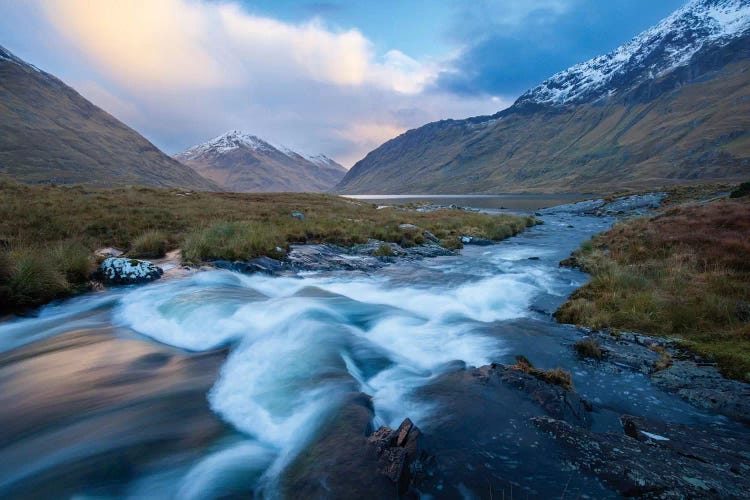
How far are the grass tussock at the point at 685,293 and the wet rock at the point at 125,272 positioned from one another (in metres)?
13.2

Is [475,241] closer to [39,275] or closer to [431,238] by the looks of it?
[431,238]

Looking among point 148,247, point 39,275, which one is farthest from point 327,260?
point 39,275

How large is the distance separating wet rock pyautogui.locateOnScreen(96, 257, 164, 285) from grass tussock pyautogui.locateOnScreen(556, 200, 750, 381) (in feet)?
43.3

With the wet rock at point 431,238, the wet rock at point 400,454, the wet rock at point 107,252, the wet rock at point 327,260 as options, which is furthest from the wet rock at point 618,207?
the wet rock at point 107,252

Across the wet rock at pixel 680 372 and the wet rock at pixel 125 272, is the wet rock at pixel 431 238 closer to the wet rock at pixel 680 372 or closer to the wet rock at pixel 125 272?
the wet rock at pixel 680 372

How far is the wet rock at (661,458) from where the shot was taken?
12.2 ft

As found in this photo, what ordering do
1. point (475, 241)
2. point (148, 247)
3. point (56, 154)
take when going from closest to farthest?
point (148, 247) < point (475, 241) < point (56, 154)

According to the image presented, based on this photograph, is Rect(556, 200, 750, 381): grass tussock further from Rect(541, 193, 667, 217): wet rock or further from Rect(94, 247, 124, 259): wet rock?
Rect(541, 193, 667, 217): wet rock

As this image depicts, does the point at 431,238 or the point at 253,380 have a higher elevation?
the point at 431,238

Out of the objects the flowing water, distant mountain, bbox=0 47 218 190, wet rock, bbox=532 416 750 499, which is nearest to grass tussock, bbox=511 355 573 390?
the flowing water

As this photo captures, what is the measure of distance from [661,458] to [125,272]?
14346 millimetres

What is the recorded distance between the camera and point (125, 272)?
12.2 meters

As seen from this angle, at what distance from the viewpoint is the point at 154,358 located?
25.0 ft

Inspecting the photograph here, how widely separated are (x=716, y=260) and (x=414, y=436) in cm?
1347
